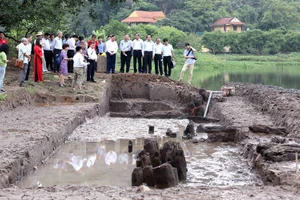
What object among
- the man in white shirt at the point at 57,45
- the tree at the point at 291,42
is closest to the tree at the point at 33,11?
the man in white shirt at the point at 57,45

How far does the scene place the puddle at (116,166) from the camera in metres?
10.4

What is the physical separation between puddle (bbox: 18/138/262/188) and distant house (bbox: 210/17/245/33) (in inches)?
2537

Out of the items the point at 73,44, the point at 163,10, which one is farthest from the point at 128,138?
the point at 163,10

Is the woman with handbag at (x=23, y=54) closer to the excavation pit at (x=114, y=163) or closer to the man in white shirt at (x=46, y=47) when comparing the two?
the man in white shirt at (x=46, y=47)

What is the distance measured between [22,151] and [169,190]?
3.59 meters

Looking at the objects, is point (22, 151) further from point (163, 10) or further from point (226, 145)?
point (163, 10)

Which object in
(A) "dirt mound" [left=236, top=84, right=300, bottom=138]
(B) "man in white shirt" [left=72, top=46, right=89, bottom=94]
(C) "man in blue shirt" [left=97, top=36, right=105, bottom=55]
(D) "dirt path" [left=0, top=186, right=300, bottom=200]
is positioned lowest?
(D) "dirt path" [left=0, top=186, right=300, bottom=200]

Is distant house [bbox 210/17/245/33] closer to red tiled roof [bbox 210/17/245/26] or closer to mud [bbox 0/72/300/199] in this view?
red tiled roof [bbox 210/17/245/26]

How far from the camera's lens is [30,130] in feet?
42.7

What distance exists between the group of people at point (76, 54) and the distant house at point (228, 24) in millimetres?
51307

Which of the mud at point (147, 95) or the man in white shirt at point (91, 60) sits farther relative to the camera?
the mud at point (147, 95)

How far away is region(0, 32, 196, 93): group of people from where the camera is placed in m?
19.1

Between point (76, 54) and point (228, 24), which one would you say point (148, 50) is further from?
point (228, 24)

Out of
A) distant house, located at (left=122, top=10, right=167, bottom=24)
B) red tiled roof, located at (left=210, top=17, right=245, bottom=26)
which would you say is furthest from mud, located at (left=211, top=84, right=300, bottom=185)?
red tiled roof, located at (left=210, top=17, right=245, bottom=26)
